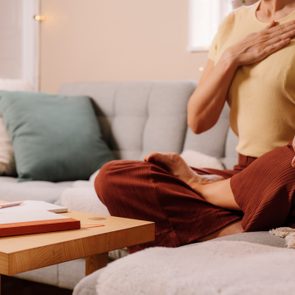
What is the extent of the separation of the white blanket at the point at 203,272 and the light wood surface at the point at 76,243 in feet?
0.56

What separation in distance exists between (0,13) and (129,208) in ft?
10.2

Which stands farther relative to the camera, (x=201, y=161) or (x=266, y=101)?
(x=201, y=161)

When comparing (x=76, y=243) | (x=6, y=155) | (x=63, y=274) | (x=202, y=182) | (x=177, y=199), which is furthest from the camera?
(x=6, y=155)

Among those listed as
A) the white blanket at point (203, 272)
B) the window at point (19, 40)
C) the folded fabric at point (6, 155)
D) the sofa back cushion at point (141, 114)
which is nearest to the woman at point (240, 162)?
the white blanket at point (203, 272)

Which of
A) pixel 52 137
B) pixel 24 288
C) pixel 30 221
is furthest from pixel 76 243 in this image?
pixel 52 137

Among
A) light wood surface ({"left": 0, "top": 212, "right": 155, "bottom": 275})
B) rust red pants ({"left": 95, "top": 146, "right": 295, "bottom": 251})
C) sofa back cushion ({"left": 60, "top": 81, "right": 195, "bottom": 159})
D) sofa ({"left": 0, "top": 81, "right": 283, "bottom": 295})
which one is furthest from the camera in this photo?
sofa back cushion ({"left": 60, "top": 81, "right": 195, "bottom": 159})

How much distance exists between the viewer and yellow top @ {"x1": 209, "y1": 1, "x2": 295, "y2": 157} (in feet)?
5.82

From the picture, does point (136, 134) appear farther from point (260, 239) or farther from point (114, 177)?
point (260, 239)

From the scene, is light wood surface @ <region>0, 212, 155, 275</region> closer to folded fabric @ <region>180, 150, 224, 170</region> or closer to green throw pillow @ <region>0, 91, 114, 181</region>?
folded fabric @ <region>180, 150, 224, 170</region>

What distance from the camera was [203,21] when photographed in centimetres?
340

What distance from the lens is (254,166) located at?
1547 mm

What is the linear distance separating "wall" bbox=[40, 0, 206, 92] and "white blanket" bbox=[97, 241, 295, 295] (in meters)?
2.29

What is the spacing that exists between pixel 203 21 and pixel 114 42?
1.86 feet

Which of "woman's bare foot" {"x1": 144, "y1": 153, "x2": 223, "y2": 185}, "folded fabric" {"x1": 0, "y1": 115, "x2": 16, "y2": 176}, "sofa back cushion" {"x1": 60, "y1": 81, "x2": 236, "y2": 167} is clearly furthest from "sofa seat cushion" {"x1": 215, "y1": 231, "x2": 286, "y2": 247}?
"folded fabric" {"x1": 0, "y1": 115, "x2": 16, "y2": 176}
